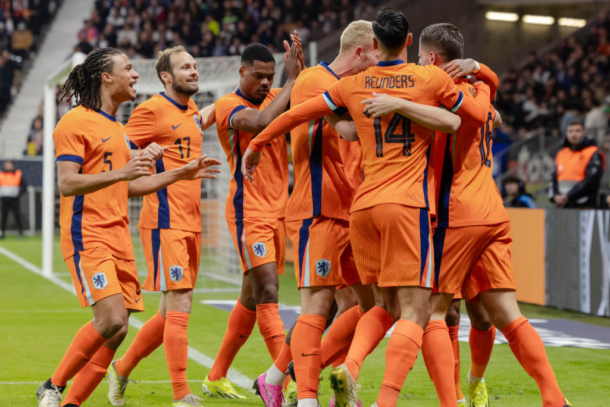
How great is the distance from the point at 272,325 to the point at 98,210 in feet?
4.98

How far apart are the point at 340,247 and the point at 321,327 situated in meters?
0.47

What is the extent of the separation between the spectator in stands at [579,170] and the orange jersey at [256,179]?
6.05m

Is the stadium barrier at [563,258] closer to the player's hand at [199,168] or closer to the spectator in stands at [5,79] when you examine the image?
the player's hand at [199,168]

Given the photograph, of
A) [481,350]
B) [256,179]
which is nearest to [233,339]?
[256,179]

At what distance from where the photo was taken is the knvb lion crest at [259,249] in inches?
228

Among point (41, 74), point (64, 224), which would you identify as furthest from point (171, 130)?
point (41, 74)

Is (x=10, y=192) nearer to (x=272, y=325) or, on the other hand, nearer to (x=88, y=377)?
(x=272, y=325)

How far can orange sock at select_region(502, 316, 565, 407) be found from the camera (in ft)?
15.0

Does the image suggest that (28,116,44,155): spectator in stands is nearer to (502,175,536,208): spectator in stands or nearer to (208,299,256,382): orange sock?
(502,175,536,208): spectator in stands

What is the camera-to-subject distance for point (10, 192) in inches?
923

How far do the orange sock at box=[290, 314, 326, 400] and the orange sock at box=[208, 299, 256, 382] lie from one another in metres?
1.17

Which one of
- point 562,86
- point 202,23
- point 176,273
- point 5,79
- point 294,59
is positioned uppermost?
point 202,23

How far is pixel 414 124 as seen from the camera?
4426 mm

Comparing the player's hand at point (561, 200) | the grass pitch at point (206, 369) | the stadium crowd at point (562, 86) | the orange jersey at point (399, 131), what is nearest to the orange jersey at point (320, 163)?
the orange jersey at point (399, 131)
